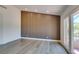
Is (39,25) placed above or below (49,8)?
below

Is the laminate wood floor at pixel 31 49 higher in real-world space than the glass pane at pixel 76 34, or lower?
lower

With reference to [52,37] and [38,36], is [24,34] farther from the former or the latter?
[52,37]

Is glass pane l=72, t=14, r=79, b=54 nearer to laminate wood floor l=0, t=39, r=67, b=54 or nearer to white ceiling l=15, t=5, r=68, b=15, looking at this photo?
laminate wood floor l=0, t=39, r=67, b=54

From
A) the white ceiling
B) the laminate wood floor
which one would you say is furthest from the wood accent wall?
the laminate wood floor

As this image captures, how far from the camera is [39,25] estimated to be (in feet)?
43.7

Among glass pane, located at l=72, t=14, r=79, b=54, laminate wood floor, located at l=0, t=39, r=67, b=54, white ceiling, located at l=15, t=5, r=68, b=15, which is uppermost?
white ceiling, located at l=15, t=5, r=68, b=15

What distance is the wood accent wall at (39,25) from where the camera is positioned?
1262cm

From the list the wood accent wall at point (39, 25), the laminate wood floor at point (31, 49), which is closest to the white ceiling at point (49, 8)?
the wood accent wall at point (39, 25)

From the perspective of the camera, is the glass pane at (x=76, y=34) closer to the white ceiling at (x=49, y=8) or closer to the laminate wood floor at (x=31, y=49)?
the laminate wood floor at (x=31, y=49)

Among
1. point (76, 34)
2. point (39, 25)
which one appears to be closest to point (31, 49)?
point (76, 34)

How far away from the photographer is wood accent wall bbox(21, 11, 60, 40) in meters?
12.6

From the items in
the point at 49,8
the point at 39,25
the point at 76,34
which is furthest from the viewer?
the point at 39,25

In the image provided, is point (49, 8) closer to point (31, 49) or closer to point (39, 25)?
point (31, 49)
